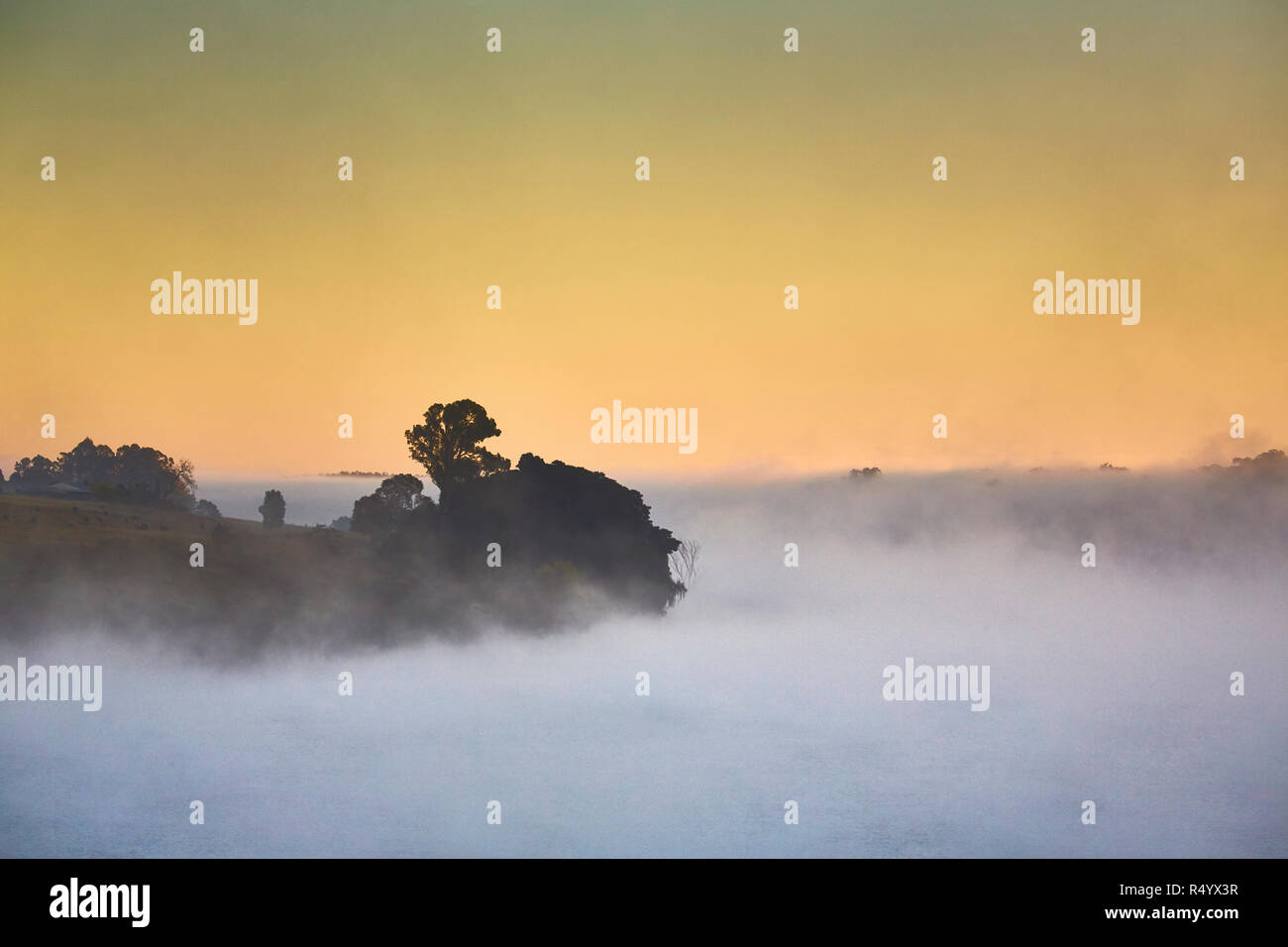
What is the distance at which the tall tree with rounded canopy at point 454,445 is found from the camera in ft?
25.8

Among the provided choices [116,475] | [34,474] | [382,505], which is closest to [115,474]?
[116,475]

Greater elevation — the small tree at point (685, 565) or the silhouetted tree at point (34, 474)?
the silhouetted tree at point (34, 474)

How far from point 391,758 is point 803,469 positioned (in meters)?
3.89

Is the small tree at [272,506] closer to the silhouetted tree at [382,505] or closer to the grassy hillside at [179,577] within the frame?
the grassy hillside at [179,577]

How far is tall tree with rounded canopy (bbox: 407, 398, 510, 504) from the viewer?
788 cm

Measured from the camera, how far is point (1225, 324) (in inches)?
304

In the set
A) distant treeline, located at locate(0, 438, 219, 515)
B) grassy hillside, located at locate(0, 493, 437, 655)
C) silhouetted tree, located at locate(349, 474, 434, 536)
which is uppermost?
distant treeline, located at locate(0, 438, 219, 515)

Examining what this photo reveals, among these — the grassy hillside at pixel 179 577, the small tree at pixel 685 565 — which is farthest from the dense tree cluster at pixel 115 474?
the small tree at pixel 685 565

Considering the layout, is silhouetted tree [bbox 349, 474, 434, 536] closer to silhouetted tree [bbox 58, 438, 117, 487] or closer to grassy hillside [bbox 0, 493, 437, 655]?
grassy hillside [bbox 0, 493, 437, 655]

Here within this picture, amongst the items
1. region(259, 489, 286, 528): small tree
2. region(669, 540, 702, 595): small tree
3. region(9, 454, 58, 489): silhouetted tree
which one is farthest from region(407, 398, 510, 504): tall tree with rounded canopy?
region(9, 454, 58, 489): silhouetted tree

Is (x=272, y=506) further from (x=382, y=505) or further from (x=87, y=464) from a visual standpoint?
(x=87, y=464)

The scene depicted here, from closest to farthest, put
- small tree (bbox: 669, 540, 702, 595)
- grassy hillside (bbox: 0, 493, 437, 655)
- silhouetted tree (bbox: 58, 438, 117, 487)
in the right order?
grassy hillside (bbox: 0, 493, 437, 655) → silhouetted tree (bbox: 58, 438, 117, 487) → small tree (bbox: 669, 540, 702, 595)

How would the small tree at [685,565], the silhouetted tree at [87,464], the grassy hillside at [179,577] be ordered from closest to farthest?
the grassy hillside at [179,577] → the silhouetted tree at [87,464] → the small tree at [685,565]
